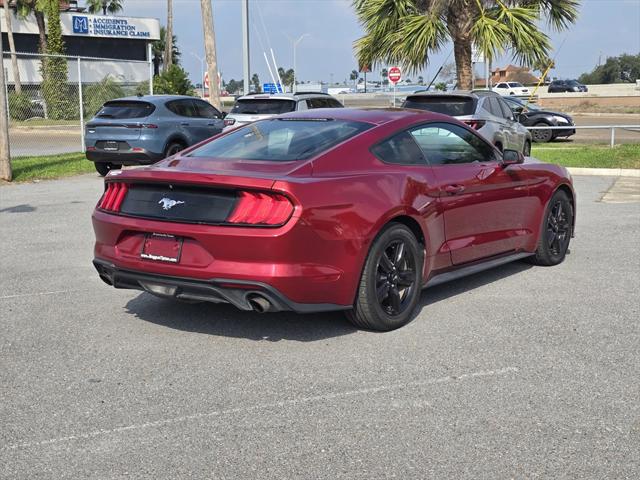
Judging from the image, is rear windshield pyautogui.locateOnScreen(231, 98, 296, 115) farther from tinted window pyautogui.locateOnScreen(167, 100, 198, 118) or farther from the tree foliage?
the tree foliage

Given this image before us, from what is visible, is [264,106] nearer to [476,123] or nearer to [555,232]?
[476,123]

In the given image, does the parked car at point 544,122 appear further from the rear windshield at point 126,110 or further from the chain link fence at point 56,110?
the rear windshield at point 126,110

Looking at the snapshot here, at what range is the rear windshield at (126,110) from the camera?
633 inches

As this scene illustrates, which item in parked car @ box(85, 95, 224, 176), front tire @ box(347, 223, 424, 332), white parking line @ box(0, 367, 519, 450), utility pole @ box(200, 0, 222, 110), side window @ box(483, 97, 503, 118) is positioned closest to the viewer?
white parking line @ box(0, 367, 519, 450)

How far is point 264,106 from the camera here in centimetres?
1703

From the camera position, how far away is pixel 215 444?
12.8ft

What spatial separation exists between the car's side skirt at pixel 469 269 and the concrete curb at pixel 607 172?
9.91 m

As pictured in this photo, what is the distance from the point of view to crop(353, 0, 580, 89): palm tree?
2180cm

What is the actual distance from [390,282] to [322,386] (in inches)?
49.8

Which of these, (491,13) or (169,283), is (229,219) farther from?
(491,13)

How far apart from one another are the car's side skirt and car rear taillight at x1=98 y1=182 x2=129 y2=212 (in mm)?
2250

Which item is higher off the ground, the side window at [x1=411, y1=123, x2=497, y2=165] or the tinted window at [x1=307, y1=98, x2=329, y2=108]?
the tinted window at [x1=307, y1=98, x2=329, y2=108]

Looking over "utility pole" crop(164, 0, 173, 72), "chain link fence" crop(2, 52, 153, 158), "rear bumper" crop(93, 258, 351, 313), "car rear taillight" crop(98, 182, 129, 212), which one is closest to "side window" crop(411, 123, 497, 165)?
"rear bumper" crop(93, 258, 351, 313)

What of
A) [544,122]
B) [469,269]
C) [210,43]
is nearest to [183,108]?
[210,43]
